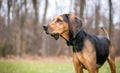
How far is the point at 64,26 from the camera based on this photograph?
6.07 meters

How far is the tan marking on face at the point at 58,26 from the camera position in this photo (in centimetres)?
597

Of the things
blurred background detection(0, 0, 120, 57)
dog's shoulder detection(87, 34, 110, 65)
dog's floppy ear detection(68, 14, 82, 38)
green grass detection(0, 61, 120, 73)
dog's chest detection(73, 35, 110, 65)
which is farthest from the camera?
blurred background detection(0, 0, 120, 57)

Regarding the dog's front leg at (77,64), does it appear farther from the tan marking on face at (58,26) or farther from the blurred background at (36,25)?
the blurred background at (36,25)

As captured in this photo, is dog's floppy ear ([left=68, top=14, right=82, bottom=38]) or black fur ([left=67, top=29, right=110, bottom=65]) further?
black fur ([left=67, top=29, right=110, bottom=65])

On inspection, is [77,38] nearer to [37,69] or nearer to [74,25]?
[74,25]

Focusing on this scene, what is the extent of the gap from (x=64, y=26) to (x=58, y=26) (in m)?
0.13

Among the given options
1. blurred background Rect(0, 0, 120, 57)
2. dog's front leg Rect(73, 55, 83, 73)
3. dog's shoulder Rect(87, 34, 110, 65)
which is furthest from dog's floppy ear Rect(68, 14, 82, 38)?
blurred background Rect(0, 0, 120, 57)

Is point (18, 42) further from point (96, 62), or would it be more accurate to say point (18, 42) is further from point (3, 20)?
point (96, 62)

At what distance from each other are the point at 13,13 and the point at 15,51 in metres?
2.78

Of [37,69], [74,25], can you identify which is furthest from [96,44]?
[37,69]

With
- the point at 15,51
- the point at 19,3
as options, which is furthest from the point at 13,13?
the point at 15,51

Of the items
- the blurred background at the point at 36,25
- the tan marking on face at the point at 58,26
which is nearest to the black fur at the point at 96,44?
the tan marking on face at the point at 58,26

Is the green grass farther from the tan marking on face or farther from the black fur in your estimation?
the tan marking on face

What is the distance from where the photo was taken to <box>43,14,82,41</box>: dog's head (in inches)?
235
